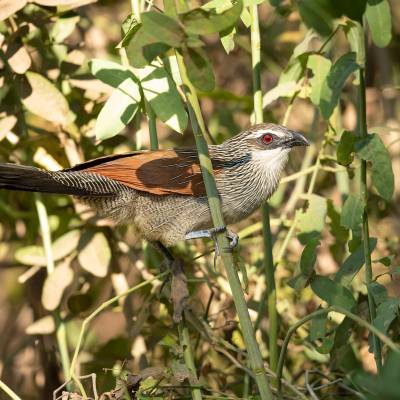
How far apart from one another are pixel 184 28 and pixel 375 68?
3536 mm

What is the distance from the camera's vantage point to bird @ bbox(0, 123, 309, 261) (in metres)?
3.56

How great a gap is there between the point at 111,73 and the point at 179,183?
75cm

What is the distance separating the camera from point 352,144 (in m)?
2.59

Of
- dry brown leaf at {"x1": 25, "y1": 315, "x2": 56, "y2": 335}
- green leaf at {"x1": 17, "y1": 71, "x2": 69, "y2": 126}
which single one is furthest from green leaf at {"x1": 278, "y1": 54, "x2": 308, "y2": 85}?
dry brown leaf at {"x1": 25, "y1": 315, "x2": 56, "y2": 335}

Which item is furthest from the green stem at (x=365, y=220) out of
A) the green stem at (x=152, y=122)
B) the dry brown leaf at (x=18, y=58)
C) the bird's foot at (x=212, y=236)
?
the dry brown leaf at (x=18, y=58)

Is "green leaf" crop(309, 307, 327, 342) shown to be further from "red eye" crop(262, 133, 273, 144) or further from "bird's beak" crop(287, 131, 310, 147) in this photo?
"red eye" crop(262, 133, 273, 144)

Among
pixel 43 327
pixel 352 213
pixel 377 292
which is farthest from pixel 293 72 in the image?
pixel 43 327

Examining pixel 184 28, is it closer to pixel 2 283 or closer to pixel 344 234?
pixel 344 234

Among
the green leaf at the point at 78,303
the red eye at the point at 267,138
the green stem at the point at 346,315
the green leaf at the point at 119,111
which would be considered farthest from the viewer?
the green leaf at the point at 78,303

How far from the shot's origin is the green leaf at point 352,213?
289 centimetres

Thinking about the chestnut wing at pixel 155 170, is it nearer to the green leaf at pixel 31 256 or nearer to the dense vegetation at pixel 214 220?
the dense vegetation at pixel 214 220

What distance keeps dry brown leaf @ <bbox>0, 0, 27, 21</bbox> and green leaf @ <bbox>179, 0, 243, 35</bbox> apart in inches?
53.5

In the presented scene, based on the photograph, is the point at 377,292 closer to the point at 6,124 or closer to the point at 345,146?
the point at 345,146

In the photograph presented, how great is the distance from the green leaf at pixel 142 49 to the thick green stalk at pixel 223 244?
0.34 feet
